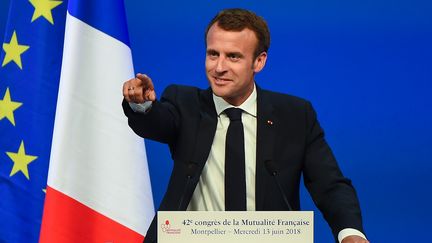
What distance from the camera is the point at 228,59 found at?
6.15ft

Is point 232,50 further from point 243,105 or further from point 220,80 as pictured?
point 243,105

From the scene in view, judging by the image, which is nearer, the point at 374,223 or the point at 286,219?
the point at 286,219

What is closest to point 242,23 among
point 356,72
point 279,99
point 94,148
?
point 279,99

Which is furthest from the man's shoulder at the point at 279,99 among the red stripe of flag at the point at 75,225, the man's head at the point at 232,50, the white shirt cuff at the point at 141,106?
the red stripe of flag at the point at 75,225

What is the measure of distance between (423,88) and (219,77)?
152 cm

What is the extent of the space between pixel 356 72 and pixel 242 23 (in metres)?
1.34

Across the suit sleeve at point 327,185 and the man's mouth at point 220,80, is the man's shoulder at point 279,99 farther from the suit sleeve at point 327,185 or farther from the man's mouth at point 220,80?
the man's mouth at point 220,80

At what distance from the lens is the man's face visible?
6.09 ft

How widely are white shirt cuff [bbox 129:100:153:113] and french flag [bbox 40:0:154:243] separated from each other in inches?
32.6

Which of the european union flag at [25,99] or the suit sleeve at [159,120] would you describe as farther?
the european union flag at [25,99]

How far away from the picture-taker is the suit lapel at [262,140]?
6.24 ft

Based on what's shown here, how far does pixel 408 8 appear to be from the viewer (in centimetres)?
314

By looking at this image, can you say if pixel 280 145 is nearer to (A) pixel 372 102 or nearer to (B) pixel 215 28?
(B) pixel 215 28

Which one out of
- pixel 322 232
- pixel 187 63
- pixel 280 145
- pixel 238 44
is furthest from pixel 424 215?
pixel 238 44
